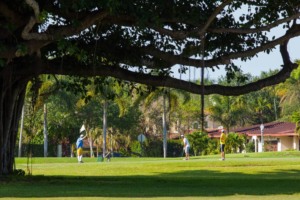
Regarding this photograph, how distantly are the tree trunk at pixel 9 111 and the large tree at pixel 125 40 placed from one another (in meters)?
0.03

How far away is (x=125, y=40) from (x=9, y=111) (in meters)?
4.18

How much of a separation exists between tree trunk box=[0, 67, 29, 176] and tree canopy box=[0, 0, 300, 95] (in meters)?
0.44

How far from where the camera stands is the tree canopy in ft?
55.2

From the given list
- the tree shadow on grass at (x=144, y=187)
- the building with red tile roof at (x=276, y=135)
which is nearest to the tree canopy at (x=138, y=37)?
the tree shadow on grass at (x=144, y=187)

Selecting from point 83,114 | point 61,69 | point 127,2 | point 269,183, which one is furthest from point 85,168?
point 83,114

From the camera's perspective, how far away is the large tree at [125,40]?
16859 millimetres

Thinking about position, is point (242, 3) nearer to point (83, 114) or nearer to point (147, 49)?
point (147, 49)

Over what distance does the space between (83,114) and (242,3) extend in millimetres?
49323

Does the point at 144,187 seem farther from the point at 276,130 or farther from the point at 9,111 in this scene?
the point at 276,130

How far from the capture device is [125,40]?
20750 millimetres

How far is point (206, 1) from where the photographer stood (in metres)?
18.1

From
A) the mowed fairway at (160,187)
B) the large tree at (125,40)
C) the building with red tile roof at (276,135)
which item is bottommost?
the mowed fairway at (160,187)

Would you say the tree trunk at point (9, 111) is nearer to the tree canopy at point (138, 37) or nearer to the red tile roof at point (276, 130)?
the tree canopy at point (138, 37)

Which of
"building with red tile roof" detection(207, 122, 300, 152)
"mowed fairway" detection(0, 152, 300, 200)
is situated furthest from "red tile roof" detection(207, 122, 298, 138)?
"mowed fairway" detection(0, 152, 300, 200)
